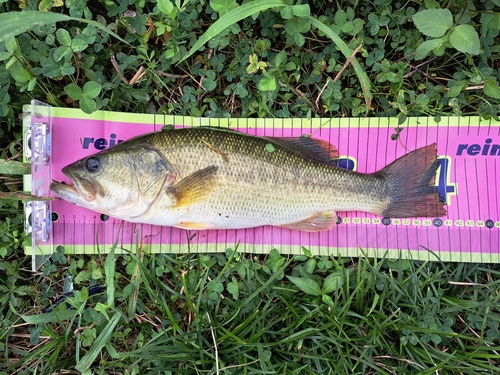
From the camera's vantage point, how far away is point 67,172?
2.80 metres

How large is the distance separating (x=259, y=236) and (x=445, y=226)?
1.53 metres

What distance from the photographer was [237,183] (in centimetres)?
287

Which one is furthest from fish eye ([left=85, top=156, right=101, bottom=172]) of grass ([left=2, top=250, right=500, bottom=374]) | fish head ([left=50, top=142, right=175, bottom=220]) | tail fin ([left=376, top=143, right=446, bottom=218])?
tail fin ([left=376, top=143, right=446, bottom=218])

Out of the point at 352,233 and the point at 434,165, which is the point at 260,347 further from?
the point at 434,165

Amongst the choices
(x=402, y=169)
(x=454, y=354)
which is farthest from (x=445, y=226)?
(x=454, y=354)

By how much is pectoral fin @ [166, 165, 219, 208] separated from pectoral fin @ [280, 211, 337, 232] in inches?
27.8

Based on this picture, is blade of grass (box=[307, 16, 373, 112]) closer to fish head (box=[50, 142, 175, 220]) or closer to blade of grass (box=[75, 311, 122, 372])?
fish head (box=[50, 142, 175, 220])

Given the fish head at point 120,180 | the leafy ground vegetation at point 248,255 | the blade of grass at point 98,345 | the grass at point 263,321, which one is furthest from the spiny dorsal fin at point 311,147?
the blade of grass at point 98,345

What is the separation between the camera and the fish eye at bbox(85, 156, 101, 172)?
2.77 m

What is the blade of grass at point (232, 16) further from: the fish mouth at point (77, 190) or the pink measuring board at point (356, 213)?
the fish mouth at point (77, 190)

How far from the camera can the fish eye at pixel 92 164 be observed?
2770 millimetres

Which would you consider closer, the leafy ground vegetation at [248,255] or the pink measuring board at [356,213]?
the leafy ground vegetation at [248,255]

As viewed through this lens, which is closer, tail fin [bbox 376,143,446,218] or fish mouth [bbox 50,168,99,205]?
fish mouth [bbox 50,168,99,205]

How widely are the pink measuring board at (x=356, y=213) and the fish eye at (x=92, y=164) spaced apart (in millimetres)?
415
